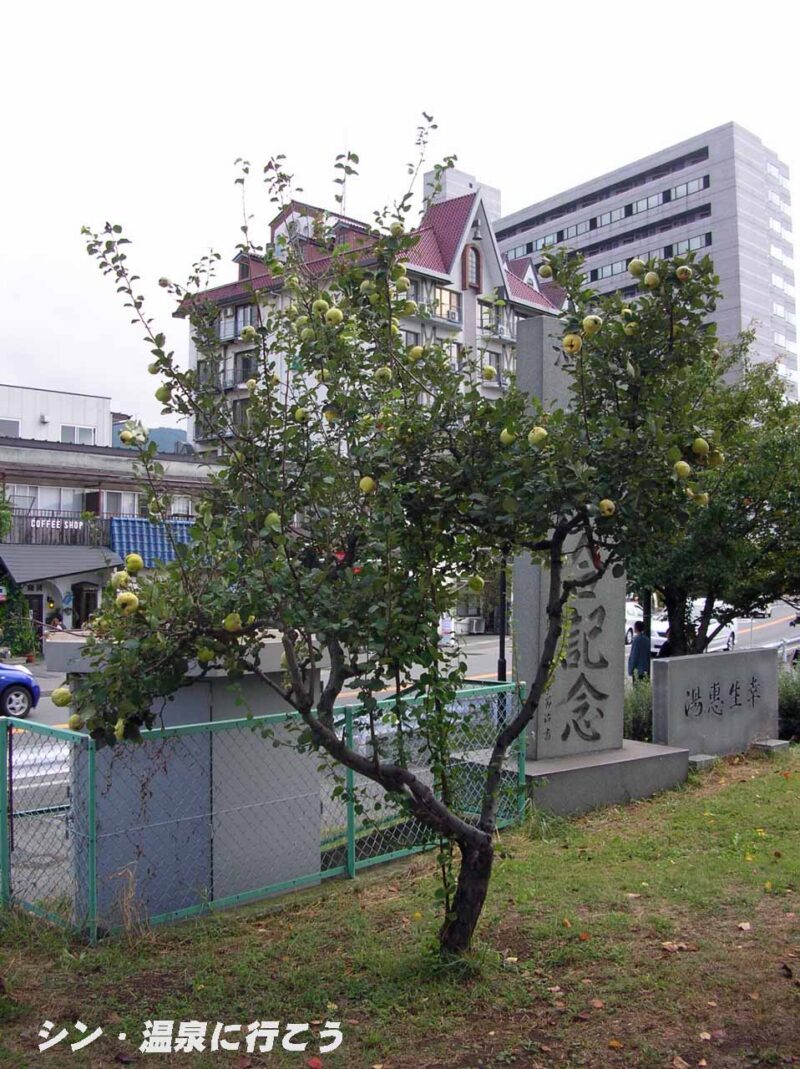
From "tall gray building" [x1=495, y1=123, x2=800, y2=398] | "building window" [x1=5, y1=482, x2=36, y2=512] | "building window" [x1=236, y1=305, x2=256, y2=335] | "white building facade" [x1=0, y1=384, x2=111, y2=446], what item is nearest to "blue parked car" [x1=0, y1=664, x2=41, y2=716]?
"building window" [x1=236, y1=305, x2=256, y2=335]

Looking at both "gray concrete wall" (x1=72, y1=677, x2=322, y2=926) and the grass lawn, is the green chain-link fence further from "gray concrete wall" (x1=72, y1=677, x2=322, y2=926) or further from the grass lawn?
the grass lawn

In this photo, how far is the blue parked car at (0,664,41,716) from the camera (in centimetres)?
1681

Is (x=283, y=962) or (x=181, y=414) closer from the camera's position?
(x=181, y=414)

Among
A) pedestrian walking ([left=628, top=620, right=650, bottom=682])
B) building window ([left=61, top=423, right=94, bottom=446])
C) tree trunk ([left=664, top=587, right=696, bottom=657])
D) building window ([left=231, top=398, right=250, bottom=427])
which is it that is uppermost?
building window ([left=61, top=423, right=94, bottom=446])

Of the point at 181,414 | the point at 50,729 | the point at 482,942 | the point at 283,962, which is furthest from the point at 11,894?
the point at 181,414

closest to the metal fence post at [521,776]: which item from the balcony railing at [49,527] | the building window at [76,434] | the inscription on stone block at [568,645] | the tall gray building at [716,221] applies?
the inscription on stone block at [568,645]

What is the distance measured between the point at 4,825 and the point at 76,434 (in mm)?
35977

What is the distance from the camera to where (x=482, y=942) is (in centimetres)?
504

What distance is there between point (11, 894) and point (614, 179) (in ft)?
267

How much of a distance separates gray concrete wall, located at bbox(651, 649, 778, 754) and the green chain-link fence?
439 cm

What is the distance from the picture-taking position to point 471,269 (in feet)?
138

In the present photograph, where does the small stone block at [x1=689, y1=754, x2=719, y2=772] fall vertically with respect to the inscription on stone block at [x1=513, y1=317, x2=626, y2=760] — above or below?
below

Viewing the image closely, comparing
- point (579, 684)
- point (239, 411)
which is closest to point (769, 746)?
point (579, 684)

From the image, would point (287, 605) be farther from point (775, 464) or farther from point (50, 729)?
point (775, 464)
